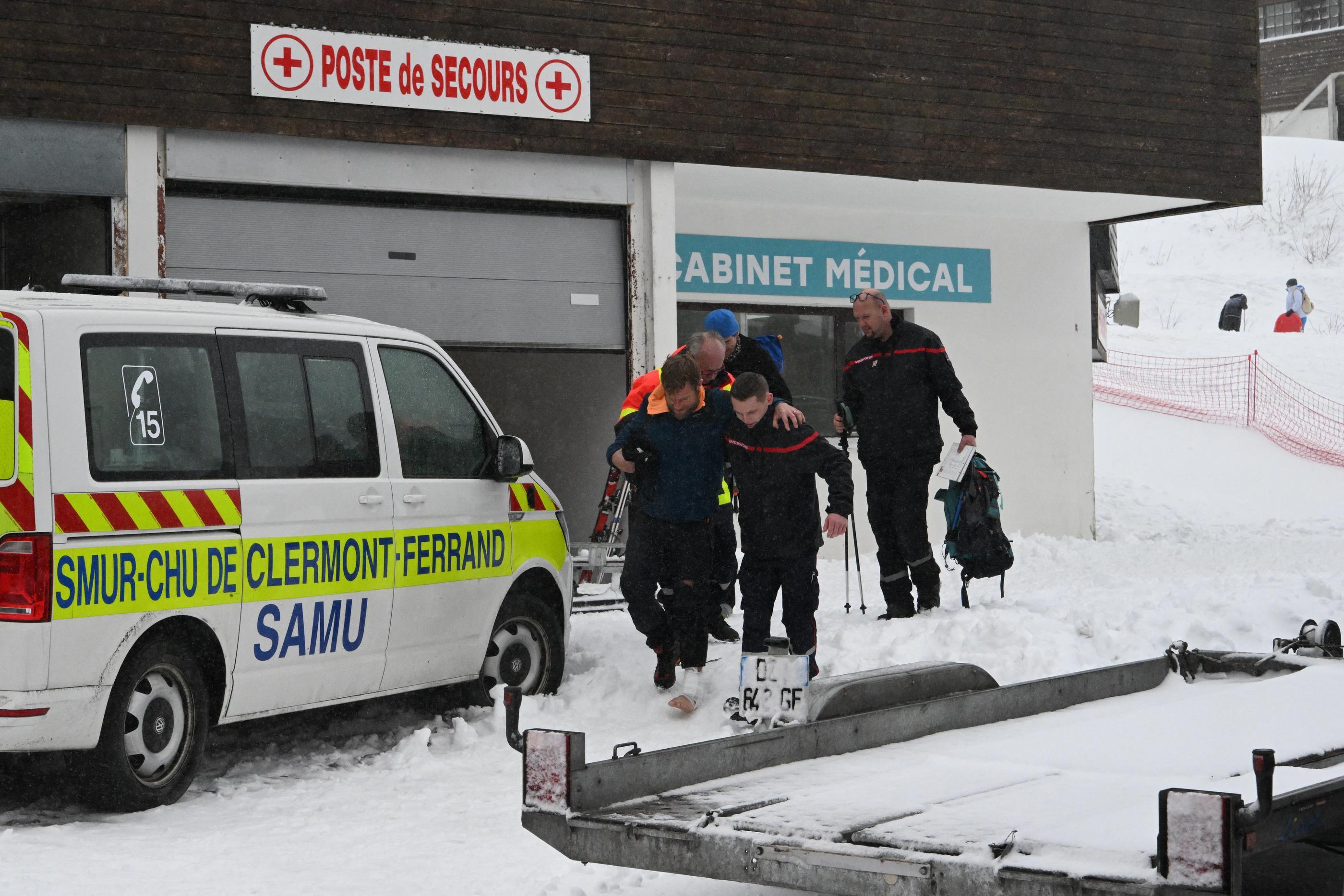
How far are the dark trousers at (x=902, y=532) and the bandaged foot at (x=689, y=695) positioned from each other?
176 centimetres

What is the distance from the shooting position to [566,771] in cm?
454

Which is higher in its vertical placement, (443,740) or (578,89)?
(578,89)

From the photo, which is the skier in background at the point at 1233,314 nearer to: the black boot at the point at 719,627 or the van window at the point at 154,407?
the black boot at the point at 719,627

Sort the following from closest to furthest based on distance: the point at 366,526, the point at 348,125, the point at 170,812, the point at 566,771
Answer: the point at 566,771, the point at 170,812, the point at 366,526, the point at 348,125

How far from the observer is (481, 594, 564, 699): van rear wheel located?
26.0ft

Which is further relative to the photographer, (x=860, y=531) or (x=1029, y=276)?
(x=1029, y=276)

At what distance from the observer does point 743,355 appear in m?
9.50

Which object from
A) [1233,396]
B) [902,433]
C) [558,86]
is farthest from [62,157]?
[1233,396]

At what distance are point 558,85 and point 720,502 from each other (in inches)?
206

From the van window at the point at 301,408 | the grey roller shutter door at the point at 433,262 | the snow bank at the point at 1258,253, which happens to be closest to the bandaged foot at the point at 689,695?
the van window at the point at 301,408

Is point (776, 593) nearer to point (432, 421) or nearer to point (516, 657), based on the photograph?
point (516, 657)

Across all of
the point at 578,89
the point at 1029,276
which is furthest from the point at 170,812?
the point at 1029,276

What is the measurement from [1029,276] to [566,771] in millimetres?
13008

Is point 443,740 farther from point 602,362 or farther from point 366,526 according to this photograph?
point 602,362
